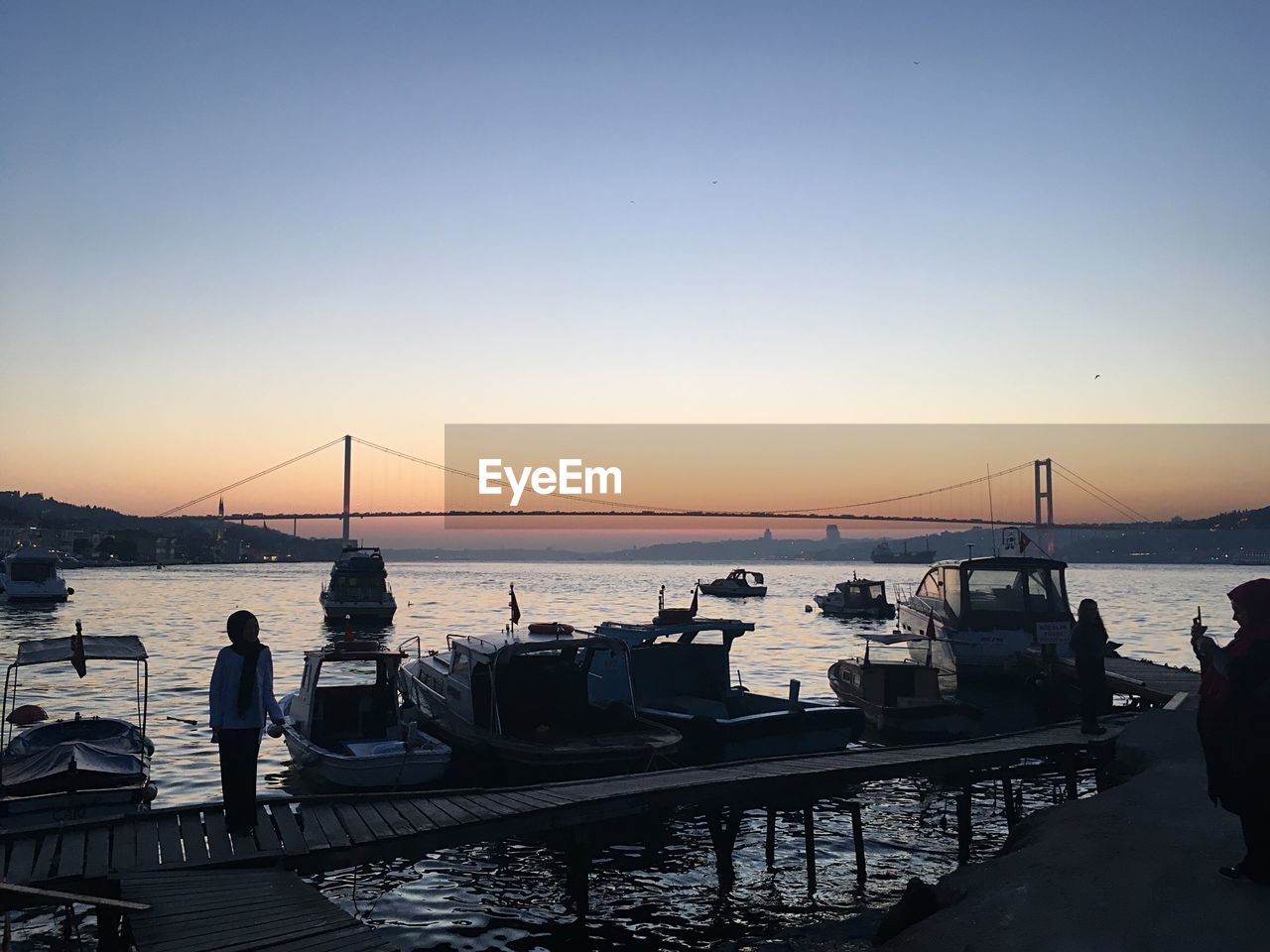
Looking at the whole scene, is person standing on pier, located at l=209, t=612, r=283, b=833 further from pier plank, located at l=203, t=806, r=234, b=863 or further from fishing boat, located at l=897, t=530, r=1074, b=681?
fishing boat, located at l=897, t=530, r=1074, b=681

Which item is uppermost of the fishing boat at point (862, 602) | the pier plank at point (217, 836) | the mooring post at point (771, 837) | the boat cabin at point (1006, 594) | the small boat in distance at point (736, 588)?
the boat cabin at point (1006, 594)

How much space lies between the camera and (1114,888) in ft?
27.1

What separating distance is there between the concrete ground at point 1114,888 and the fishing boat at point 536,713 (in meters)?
5.91

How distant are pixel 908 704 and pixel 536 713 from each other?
8.96 m

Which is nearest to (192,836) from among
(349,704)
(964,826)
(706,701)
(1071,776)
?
(349,704)

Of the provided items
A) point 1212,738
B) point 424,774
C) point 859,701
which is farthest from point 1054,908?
point 859,701

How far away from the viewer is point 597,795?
36.7 ft

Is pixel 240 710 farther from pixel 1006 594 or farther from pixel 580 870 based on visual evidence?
pixel 1006 594

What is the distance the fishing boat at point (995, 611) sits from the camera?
25.3 m

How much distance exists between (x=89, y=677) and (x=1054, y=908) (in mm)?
34443

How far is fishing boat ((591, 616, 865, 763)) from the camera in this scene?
16.4 m

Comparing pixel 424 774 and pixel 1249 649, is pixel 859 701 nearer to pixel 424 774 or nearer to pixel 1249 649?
pixel 424 774

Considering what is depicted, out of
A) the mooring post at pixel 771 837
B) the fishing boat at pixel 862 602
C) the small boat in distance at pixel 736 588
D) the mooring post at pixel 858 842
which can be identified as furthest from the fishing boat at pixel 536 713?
the small boat in distance at pixel 736 588

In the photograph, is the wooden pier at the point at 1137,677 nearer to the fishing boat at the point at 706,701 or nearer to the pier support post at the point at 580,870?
the fishing boat at the point at 706,701
